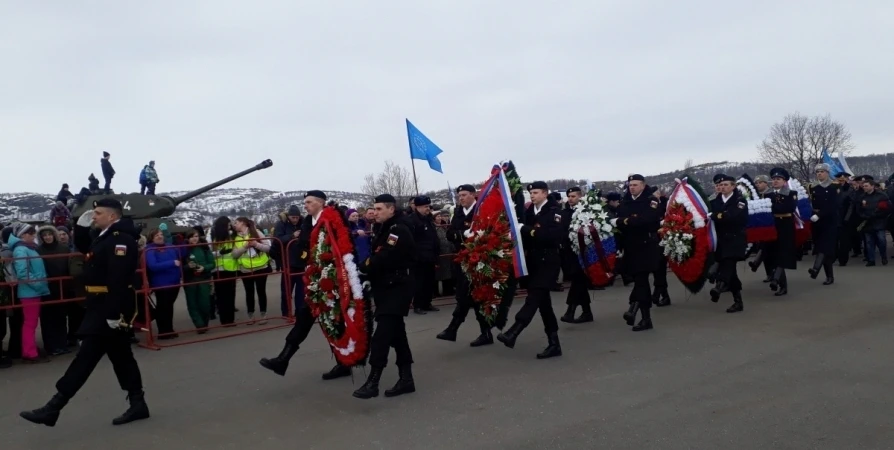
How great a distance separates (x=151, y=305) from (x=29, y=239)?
70.2 inches

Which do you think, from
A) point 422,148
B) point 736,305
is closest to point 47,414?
point 736,305

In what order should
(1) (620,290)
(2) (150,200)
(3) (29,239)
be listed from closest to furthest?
(3) (29,239), (1) (620,290), (2) (150,200)

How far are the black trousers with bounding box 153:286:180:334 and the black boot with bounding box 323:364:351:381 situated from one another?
3.90 metres

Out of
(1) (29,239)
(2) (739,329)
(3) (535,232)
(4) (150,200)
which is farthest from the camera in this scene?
(4) (150,200)

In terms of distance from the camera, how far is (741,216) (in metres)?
9.64

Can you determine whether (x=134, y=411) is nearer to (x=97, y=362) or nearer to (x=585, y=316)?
(x=97, y=362)

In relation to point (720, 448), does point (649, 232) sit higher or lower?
higher

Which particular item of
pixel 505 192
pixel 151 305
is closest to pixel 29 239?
pixel 151 305

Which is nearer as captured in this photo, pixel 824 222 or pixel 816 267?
pixel 816 267

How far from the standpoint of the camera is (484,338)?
27.3 feet

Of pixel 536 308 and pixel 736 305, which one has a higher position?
pixel 536 308

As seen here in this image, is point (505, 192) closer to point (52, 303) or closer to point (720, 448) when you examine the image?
point (720, 448)

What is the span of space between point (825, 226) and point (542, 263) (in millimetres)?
7234

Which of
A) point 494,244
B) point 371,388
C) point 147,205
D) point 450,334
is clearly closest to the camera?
point 371,388
